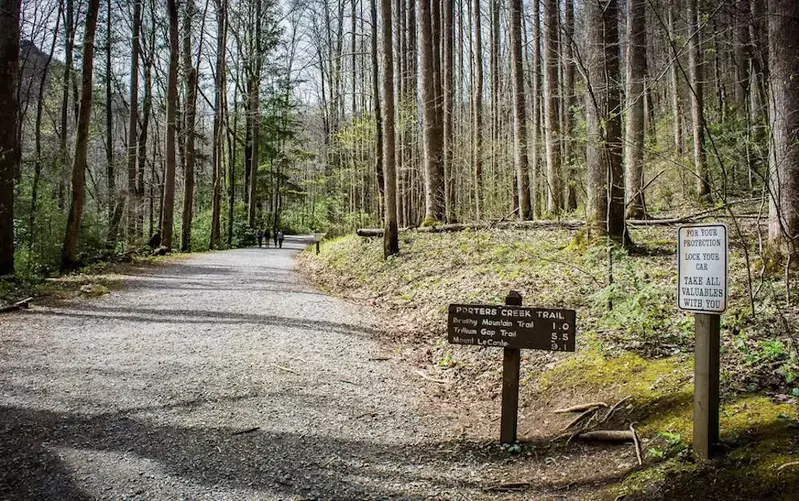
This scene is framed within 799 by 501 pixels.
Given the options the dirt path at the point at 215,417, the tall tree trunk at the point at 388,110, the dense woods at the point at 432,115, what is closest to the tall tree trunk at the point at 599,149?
the dense woods at the point at 432,115

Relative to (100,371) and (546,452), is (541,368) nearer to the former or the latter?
(546,452)

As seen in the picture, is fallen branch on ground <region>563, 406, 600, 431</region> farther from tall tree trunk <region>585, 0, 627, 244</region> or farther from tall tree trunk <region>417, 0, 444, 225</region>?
tall tree trunk <region>417, 0, 444, 225</region>

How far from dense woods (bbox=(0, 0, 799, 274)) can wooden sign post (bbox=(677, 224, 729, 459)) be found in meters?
0.84

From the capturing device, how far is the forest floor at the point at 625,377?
2990mm

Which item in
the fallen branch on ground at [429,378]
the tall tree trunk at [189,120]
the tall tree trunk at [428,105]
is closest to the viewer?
the fallen branch on ground at [429,378]

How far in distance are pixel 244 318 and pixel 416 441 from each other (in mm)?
4998

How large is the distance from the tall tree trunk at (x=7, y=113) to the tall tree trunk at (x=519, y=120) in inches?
523

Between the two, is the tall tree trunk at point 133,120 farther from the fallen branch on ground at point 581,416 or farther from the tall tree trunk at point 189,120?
the fallen branch on ground at point 581,416

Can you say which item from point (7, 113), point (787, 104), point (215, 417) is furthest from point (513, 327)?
point (7, 113)

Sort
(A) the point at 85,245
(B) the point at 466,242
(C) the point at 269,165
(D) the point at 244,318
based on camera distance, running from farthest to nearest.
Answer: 1. (C) the point at 269,165
2. (A) the point at 85,245
3. (B) the point at 466,242
4. (D) the point at 244,318

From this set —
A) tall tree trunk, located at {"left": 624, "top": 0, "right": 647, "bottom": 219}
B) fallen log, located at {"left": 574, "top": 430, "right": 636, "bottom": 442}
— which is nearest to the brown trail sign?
fallen log, located at {"left": 574, "top": 430, "right": 636, "bottom": 442}

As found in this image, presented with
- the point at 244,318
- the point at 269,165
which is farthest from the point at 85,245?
the point at 269,165

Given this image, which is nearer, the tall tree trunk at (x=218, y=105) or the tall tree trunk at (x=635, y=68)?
the tall tree trunk at (x=635, y=68)

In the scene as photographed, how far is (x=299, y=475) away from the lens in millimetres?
3529
